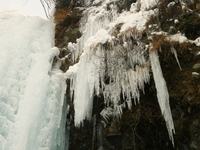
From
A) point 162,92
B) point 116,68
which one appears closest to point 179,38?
point 162,92

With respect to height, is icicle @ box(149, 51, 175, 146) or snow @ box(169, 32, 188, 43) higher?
snow @ box(169, 32, 188, 43)

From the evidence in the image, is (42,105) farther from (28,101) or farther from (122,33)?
(122,33)

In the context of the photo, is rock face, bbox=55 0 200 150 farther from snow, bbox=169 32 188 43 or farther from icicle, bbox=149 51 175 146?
icicle, bbox=149 51 175 146

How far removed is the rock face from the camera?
4043 millimetres

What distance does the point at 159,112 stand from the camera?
14.5 feet

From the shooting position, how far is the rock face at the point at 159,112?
404 centimetres

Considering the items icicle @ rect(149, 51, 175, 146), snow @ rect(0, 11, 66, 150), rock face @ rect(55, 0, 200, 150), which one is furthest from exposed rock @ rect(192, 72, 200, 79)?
snow @ rect(0, 11, 66, 150)

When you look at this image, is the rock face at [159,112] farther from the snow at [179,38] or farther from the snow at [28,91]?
the snow at [28,91]

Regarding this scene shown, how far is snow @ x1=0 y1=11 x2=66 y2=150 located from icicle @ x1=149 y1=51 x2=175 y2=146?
2.23m

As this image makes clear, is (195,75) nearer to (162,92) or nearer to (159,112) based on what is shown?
(162,92)

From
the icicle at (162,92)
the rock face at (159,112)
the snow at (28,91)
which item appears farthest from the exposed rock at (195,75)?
the snow at (28,91)

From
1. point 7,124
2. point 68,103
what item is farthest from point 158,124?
point 7,124

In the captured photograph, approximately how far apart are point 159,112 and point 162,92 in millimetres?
745

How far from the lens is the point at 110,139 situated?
477cm
